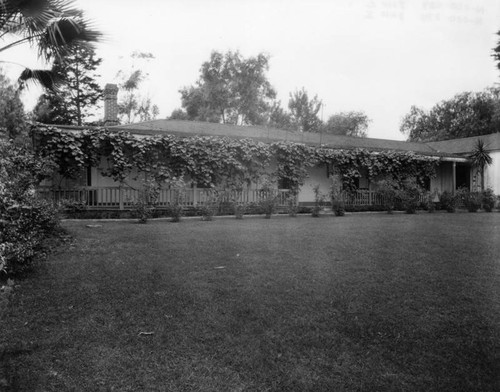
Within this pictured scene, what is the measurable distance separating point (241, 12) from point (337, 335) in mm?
4560

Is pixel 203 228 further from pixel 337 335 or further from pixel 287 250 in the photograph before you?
pixel 337 335

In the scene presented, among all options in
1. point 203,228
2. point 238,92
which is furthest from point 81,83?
point 203,228

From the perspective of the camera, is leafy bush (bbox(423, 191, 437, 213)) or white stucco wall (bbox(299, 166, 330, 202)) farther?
white stucco wall (bbox(299, 166, 330, 202))

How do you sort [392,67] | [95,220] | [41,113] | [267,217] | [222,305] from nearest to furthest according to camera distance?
[222,305] → [392,67] → [95,220] → [267,217] → [41,113]

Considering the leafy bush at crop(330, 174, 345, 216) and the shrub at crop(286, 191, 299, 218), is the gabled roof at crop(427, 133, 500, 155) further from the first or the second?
the shrub at crop(286, 191, 299, 218)

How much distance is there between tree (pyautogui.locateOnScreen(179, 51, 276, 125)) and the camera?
38.0m

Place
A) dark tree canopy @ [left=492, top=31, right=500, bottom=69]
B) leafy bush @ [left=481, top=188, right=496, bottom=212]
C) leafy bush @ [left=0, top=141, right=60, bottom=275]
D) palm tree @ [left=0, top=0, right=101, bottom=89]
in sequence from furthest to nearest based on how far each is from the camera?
leafy bush @ [left=481, top=188, right=496, bottom=212]
palm tree @ [left=0, top=0, right=101, bottom=89]
leafy bush @ [left=0, top=141, right=60, bottom=275]
dark tree canopy @ [left=492, top=31, right=500, bottom=69]

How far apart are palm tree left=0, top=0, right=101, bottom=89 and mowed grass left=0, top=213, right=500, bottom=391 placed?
4289 mm

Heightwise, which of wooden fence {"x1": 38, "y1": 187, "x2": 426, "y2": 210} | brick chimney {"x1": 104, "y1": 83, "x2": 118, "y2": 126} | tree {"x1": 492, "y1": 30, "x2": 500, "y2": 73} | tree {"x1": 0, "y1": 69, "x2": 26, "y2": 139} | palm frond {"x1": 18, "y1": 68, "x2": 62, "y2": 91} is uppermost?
tree {"x1": 0, "y1": 69, "x2": 26, "y2": 139}

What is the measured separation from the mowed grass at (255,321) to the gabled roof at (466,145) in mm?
20845

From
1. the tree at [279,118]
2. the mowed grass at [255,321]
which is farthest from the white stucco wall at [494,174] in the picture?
the tree at [279,118]

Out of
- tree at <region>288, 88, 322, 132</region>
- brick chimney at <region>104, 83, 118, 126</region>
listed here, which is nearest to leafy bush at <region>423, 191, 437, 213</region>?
brick chimney at <region>104, 83, 118, 126</region>

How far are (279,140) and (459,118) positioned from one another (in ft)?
127

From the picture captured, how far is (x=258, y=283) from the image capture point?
5.35 meters
